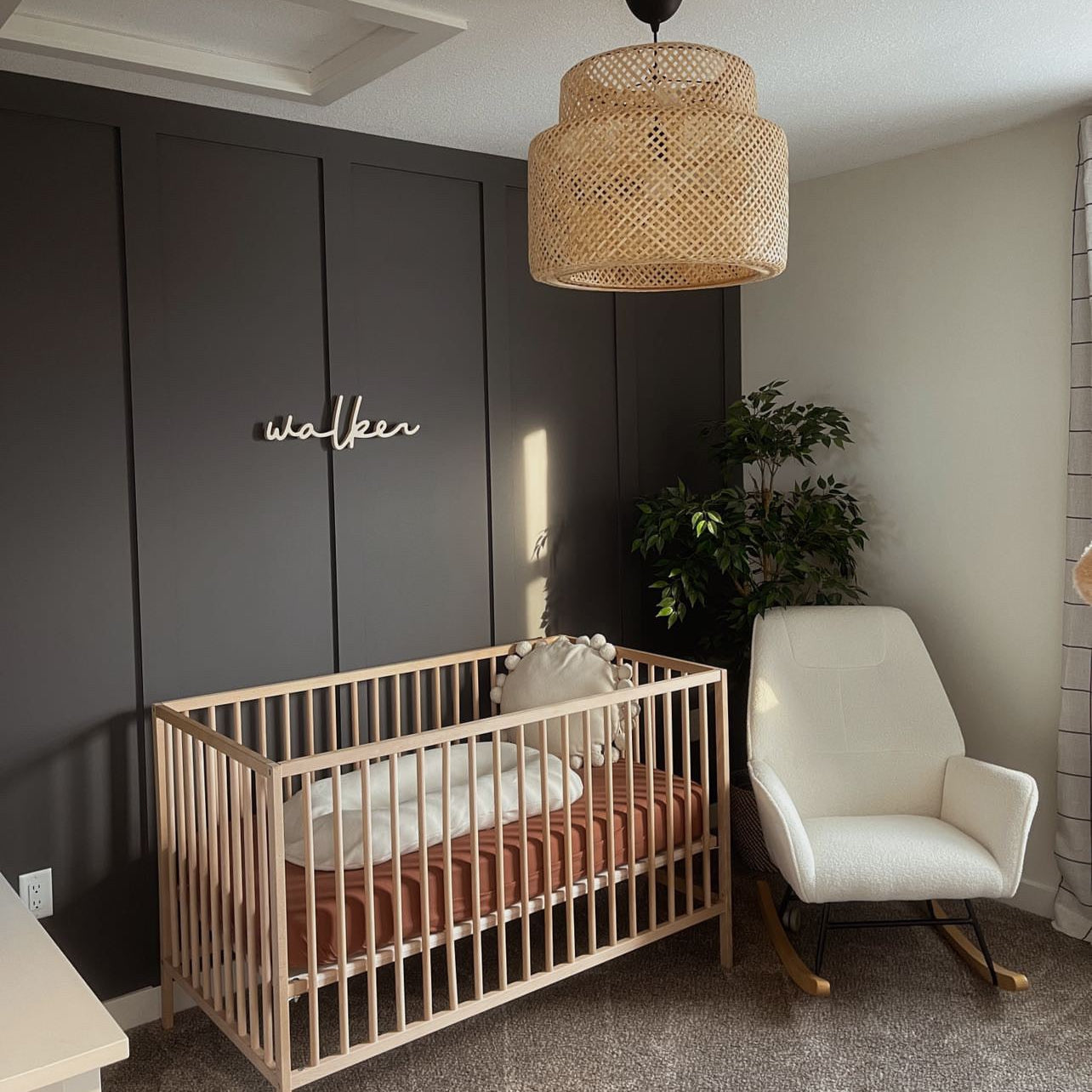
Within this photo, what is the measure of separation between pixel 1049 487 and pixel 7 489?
277 centimetres

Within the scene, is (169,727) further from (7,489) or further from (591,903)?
(591,903)

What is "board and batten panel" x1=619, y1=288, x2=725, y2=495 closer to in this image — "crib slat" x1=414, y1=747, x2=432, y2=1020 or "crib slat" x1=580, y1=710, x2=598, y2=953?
"crib slat" x1=580, y1=710, x2=598, y2=953

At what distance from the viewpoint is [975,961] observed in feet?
9.48

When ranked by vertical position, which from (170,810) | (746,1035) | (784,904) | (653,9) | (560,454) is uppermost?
(653,9)

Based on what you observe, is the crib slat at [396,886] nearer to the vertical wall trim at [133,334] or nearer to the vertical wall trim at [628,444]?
the vertical wall trim at [133,334]

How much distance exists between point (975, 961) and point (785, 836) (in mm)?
700

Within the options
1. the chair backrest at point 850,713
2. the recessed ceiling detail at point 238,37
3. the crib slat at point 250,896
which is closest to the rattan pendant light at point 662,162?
the recessed ceiling detail at point 238,37

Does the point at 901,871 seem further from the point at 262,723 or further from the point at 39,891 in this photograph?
the point at 39,891

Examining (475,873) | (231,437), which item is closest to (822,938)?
(475,873)

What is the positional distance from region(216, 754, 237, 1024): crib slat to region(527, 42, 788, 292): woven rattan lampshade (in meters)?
1.32

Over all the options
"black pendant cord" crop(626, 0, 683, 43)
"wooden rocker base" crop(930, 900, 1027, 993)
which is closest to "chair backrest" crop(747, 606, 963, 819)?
"wooden rocker base" crop(930, 900, 1027, 993)

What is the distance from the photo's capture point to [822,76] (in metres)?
2.60

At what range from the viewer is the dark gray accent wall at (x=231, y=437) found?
8.30ft

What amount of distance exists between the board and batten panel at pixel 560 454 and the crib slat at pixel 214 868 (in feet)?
3.78
